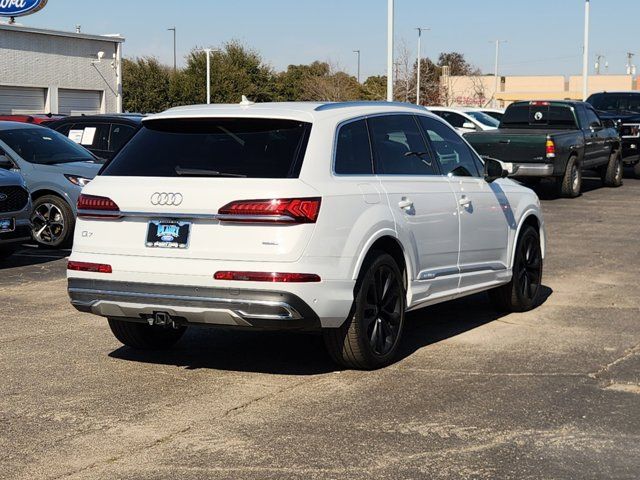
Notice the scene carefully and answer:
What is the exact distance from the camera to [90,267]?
6863mm

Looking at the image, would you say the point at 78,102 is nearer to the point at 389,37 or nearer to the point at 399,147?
the point at 389,37

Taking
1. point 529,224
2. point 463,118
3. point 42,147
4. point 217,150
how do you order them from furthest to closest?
point 463,118 → point 42,147 → point 529,224 → point 217,150

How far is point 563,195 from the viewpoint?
840 inches

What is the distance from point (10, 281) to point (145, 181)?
5.30m

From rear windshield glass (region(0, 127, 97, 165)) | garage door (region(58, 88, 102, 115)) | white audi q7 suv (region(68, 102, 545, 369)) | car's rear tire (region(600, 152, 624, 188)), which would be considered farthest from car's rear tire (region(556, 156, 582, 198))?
garage door (region(58, 88, 102, 115))

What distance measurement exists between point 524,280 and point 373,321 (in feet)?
8.82

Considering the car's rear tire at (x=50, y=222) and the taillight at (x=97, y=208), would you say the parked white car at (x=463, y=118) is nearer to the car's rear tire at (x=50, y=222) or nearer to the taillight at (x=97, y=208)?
the car's rear tire at (x=50, y=222)

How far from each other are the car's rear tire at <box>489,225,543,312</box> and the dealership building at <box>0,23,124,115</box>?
1370 inches

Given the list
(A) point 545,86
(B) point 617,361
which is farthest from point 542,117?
(A) point 545,86

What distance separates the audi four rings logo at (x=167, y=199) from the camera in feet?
21.6

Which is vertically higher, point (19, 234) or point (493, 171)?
point (493, 171)

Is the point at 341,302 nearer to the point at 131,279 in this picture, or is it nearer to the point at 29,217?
the point at 131,279

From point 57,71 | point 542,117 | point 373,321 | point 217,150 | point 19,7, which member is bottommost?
point 373,321

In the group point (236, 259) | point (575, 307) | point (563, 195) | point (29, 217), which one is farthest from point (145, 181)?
point (563, 195)
